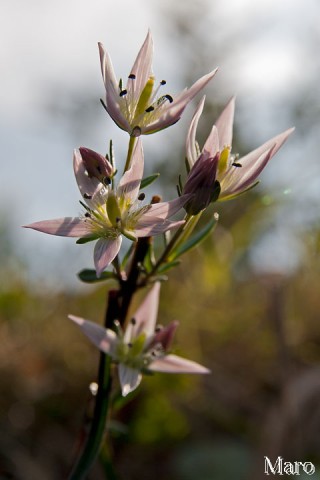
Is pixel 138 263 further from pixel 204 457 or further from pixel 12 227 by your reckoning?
pixel 12 227

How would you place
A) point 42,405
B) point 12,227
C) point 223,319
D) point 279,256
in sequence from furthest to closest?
1. point 12,227
2. point 279,256
3. point 223,319
4. point 42,405

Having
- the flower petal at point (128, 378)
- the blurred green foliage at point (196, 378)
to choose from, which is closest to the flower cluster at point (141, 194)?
the flower petal at point (128, 378)

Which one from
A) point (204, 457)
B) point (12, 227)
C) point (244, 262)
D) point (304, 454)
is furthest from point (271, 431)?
point (12, 227)

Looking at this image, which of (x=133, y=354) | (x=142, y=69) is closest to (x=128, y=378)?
(x=133, y=354)

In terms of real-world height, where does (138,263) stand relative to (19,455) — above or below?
above

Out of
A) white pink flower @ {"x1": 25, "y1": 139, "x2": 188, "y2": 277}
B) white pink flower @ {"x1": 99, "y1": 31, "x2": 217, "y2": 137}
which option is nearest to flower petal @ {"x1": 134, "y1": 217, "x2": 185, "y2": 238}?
white pink flower @ {"x1": 25, "y1": 139, "x2": 188, "y2": 277}

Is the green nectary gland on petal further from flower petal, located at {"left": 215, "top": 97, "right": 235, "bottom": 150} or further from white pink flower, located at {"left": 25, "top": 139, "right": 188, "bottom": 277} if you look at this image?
flower petal, located at {"left": 215, "top": 97, "right": 235, "bottom": 150}
